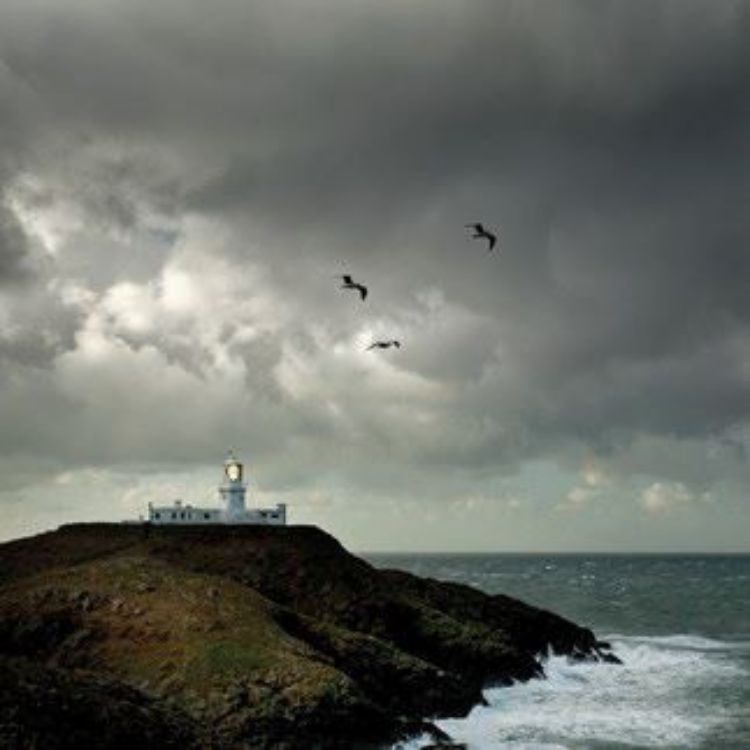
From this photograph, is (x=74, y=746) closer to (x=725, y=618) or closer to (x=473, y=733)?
(x=473, y=733)

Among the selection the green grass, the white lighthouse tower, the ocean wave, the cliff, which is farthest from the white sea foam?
the white lighthouse tower

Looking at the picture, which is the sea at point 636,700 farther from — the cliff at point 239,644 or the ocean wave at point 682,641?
the cliff at point 239,644

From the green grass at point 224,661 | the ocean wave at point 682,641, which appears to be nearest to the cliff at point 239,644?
the green grass at point 224,661

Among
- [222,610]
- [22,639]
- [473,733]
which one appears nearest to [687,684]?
[473,733]

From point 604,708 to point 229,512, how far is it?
33.5 metres

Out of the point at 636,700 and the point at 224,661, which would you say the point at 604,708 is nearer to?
the point at 636,700

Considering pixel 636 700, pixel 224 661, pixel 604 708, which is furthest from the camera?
pixel 636 700

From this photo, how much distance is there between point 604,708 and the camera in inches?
2037

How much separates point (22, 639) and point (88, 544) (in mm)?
25153

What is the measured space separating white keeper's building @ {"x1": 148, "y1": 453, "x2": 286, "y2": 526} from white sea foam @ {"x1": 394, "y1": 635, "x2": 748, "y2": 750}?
23126 mm

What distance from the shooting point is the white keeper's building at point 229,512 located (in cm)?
7469

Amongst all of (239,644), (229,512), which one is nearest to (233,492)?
(229,512)

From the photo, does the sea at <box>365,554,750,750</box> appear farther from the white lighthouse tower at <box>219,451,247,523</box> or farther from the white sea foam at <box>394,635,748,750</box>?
the white lighthouse tower at <box>219,451,247,523</box>

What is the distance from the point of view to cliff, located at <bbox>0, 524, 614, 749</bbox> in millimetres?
33688
